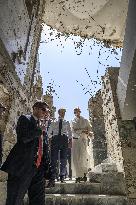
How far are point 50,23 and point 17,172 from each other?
Result: 251 inches

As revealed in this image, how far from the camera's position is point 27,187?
3.96 meters

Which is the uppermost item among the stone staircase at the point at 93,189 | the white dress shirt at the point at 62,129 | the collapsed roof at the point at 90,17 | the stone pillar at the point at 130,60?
the collapsed roof at the point at 90,17

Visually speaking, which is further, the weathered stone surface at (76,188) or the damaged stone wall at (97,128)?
the damaged stone wall at (97,128)

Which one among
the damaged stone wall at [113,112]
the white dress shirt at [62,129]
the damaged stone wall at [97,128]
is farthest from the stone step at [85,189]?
the damaged stone wall at [97,128]

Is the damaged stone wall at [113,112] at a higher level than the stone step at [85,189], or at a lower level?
higher

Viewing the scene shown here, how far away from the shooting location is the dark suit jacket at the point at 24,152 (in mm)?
3842

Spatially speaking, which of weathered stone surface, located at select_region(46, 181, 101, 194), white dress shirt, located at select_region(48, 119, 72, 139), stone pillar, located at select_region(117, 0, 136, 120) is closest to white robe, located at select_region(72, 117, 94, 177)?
Result: white dress shirt, located at select_region(48, 119, 72, 139)

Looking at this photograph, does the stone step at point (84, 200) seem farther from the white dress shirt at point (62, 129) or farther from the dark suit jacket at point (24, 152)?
the white dress shirt at point (62, 129)

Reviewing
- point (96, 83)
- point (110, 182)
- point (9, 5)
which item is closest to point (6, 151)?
point (110, 182)

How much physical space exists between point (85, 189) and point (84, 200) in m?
0.55

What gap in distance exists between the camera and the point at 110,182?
5.61 metres

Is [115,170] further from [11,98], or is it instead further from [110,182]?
[11,98]

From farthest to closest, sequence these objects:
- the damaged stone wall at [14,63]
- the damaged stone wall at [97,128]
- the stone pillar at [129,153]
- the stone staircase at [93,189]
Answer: the damaged stone wall at [97,128], the stone staircase at [93,189], the stone pillar at [129,153], the damaged stone wall at [14,63]

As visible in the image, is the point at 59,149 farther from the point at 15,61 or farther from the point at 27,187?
the point at 27,187
